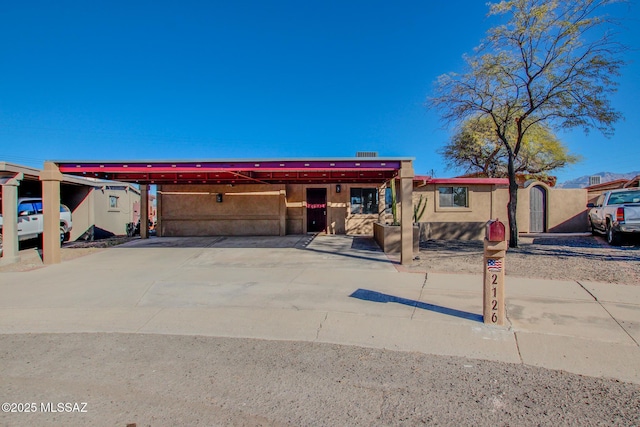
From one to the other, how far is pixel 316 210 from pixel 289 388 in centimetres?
1324

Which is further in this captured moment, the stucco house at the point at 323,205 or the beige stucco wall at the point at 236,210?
the beige stucco wall at the point at 236,210

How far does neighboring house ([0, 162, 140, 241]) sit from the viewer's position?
14.9m

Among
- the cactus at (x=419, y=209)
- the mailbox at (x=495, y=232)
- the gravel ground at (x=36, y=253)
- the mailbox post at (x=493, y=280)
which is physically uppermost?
the cactus at (x=419, y=209)

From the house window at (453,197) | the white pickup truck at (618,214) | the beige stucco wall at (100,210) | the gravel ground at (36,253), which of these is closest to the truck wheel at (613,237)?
the white pickup truck at (618,214)

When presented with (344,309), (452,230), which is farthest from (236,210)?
(344,309)

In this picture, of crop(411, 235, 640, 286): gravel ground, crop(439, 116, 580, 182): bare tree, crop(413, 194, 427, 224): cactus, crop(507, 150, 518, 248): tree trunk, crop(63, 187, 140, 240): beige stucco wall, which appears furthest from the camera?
crop(439, 116, 580, 182): bare tree

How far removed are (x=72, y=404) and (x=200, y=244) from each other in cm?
1044

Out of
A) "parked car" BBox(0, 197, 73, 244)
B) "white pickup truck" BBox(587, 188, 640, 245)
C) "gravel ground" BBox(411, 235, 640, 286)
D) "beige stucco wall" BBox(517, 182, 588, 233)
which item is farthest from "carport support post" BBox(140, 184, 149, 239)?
"white pickup truck" BBox(587, 188, 640, 245)

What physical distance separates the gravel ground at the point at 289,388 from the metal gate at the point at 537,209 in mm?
14829

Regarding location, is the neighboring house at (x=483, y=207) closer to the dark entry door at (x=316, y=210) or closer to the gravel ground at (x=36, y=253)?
the dark entry door at (x=316, y=210)

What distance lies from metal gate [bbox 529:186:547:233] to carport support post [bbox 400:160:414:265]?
1022cm

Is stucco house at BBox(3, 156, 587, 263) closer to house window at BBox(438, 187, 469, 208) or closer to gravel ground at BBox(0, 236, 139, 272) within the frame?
house window at BBox(438, 187, 469, 208)

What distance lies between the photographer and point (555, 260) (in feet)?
28.7

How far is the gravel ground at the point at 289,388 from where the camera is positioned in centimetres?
261
